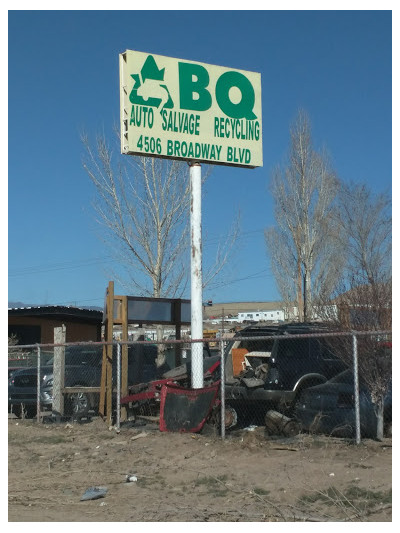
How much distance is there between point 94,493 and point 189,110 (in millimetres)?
7899

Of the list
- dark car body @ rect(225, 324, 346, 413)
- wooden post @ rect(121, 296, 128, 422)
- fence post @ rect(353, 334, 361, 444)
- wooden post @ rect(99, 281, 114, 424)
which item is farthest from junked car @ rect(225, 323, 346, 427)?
wooden post @ rect(99, 281, 114, 424)

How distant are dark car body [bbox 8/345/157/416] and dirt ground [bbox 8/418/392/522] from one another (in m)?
3.06

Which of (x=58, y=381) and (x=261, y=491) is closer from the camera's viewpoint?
(x=261, y=491)

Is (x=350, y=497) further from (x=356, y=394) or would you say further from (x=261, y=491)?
(x=356, y=394)

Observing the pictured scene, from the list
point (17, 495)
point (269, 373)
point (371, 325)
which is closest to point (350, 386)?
point (371, 325)

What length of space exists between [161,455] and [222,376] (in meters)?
1.64

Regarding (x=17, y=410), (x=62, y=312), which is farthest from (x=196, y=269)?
(x=62, y=312)

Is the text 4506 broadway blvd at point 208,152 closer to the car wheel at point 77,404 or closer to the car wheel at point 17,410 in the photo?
the car wheel at point 77,404

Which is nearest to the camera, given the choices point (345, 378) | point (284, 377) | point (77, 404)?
point (345, 378)

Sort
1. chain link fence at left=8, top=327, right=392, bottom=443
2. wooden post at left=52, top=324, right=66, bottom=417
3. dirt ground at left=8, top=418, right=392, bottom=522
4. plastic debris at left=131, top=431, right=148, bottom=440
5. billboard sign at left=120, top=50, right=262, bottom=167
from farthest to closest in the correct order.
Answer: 1. wooden post at left=52, top=324, right=66, bottom=417
2. billboard sign at left=120, top=50, right=262, bottom=167
3. plastic debris at left=131, top=431, right=148, bottom=440
4. chain link fence at left=8, top=327, right=392, bottom=443
5. dirt ground at left=8, top=418, right=392, bottom=522

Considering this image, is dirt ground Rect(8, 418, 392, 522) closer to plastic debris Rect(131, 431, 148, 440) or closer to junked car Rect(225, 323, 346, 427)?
plastic debris Rect(131, 431, 148, 440)

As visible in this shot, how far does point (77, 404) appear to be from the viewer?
1503 centimetres

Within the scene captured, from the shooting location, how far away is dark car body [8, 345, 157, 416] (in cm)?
1545

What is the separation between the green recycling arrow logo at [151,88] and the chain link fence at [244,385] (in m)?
4.57
